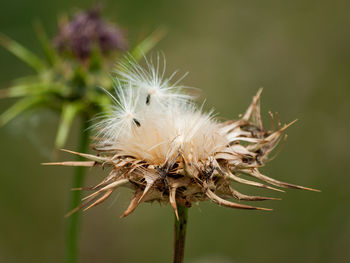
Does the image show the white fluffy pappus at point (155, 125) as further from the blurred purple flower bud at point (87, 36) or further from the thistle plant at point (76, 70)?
the blurred purple flower bud at point (87, 36)

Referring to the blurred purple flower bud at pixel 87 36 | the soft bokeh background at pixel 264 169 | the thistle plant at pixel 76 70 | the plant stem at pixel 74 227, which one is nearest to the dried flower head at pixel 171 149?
the plant stem at pixel 74 227

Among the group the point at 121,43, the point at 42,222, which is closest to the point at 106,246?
the point at 42,222

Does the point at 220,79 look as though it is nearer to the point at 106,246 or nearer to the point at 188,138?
the point at 106,246

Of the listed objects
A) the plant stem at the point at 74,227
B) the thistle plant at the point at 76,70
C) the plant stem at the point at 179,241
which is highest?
the thistle plant at the point at 76,70

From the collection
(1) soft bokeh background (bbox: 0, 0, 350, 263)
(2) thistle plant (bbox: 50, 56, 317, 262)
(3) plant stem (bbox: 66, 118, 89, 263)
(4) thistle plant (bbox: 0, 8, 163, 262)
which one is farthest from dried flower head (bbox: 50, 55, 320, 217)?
(1) soft bokeh background (bbox: 0, 0, 350, 263)

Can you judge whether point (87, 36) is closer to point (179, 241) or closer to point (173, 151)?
point (173, 151)
